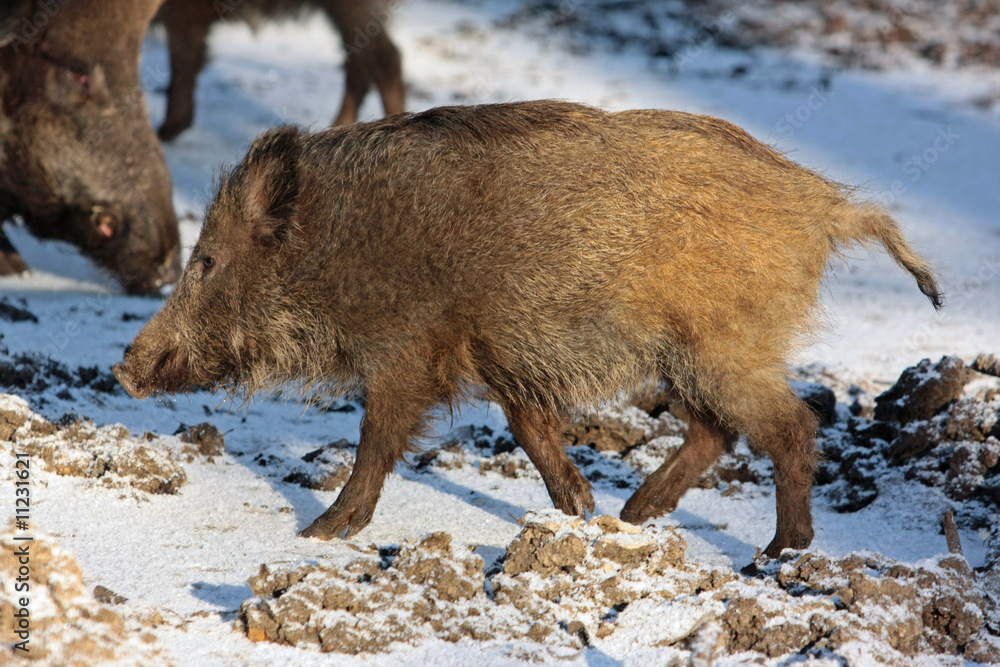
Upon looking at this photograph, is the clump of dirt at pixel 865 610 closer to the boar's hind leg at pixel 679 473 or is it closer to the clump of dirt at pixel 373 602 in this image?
the clump of dirt at pixel 373 602

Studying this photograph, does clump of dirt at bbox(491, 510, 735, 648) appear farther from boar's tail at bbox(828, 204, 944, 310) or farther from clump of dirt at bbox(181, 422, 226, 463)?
clump of dirt at bbox(181, 422, 226, 463)

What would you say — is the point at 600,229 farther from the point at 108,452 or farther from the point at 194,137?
the point at 194,137

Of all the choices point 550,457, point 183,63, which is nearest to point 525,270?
point 550,457

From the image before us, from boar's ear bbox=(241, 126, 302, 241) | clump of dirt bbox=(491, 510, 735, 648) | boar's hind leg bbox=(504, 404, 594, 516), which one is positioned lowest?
boar's hind leg bbox=(504, 404, 594, 516)

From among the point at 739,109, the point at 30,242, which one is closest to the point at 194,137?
the point at 30,242

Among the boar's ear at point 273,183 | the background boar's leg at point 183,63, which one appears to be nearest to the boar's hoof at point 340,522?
the boar's ear at point 273,183

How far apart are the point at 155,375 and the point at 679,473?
1.90 metres

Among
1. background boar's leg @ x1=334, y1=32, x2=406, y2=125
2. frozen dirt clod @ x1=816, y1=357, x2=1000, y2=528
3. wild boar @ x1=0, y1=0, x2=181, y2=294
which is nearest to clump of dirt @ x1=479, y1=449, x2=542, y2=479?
frozen dirt clod @ x1=816, y1=357, x2=1000, y2=528

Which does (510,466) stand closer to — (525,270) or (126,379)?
(525,270)

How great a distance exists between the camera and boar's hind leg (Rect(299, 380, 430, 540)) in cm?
352

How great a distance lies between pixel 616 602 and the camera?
9.34 ft

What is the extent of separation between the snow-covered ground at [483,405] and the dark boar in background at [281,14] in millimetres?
413

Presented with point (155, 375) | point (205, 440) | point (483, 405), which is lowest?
point (483, 405)

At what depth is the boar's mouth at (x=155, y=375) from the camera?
12.4 feet
